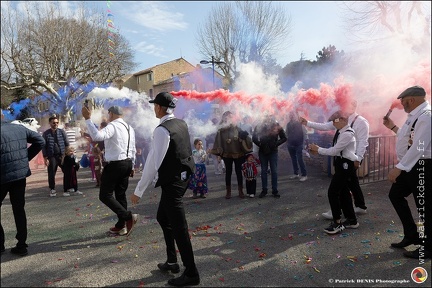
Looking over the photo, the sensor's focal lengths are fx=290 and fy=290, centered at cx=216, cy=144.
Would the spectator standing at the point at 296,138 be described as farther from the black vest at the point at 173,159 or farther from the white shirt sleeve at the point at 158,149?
the white shirt sleeve at the point at 158,149

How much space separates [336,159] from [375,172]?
4.19 metres

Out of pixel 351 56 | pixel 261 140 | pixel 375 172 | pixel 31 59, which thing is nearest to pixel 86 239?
pixel 261 140

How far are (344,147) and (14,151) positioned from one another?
4.45 metres

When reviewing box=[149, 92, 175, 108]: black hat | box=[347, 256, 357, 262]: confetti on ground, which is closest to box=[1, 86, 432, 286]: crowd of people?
box=[149, 92, 175, 108]: black hat

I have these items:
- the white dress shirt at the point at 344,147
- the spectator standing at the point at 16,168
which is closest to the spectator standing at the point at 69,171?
the spectator standing at the point at 16,168

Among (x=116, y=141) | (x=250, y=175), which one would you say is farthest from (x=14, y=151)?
(x=250, y=175)

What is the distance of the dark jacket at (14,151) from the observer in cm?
362

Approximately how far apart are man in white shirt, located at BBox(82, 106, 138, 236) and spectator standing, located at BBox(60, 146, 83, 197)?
11.1ft

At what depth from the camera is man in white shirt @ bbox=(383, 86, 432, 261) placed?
10.6ft

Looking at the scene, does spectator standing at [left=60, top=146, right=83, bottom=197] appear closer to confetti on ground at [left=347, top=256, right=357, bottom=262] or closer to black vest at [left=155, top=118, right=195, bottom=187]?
black vest at [left=155, top=118, right=195, bottom=187]

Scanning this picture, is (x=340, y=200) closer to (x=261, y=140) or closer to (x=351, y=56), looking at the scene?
(x=261, y=140)

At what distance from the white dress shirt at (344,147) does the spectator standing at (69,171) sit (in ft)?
19.3

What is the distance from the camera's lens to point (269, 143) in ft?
20.5

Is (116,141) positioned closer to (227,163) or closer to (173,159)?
(173,159)
